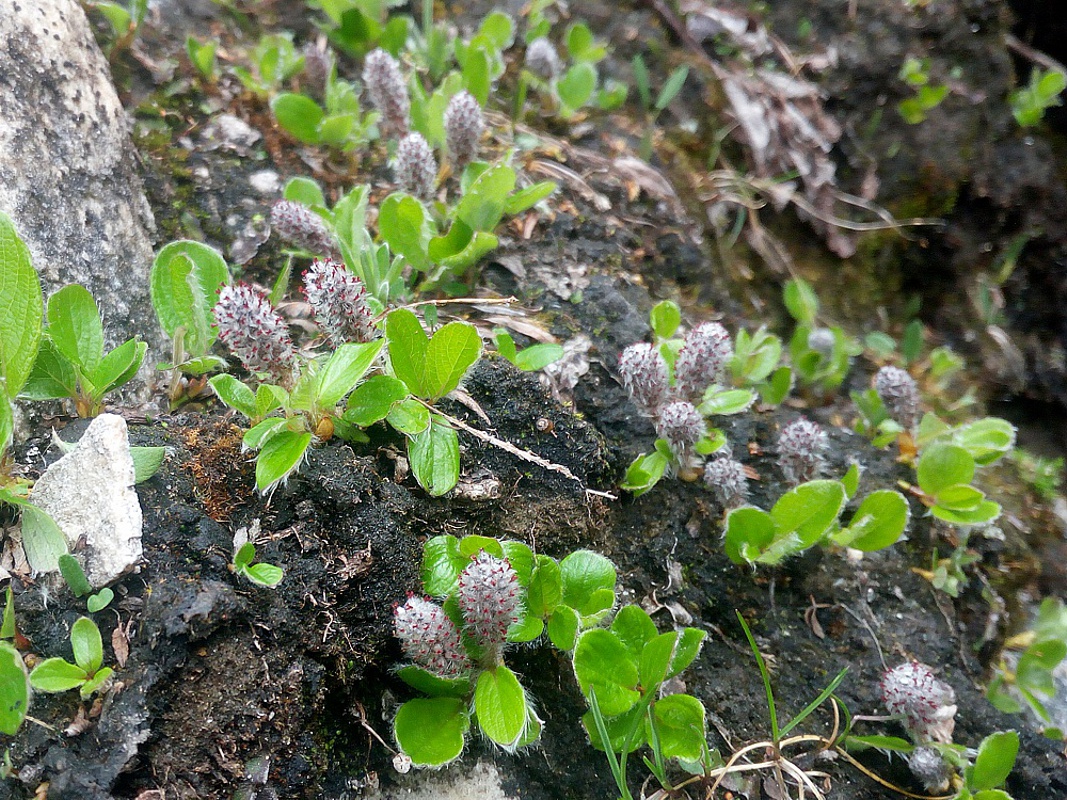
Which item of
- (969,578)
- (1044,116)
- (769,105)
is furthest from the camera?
(1044,116)

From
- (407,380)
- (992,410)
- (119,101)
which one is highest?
(119,101)

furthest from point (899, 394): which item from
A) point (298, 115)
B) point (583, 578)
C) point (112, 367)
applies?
point (112, 367)

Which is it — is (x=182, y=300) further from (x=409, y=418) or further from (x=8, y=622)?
(x=8, y=622)

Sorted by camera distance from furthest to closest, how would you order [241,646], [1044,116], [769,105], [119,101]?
[1044,116] < [769,105] < [119,101] < [241,646]

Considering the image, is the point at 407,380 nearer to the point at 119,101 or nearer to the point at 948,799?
the point at 119,101

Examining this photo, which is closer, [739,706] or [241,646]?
[241,646]

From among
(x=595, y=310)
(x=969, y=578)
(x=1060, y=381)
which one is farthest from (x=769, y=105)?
(x=969, y=578)
